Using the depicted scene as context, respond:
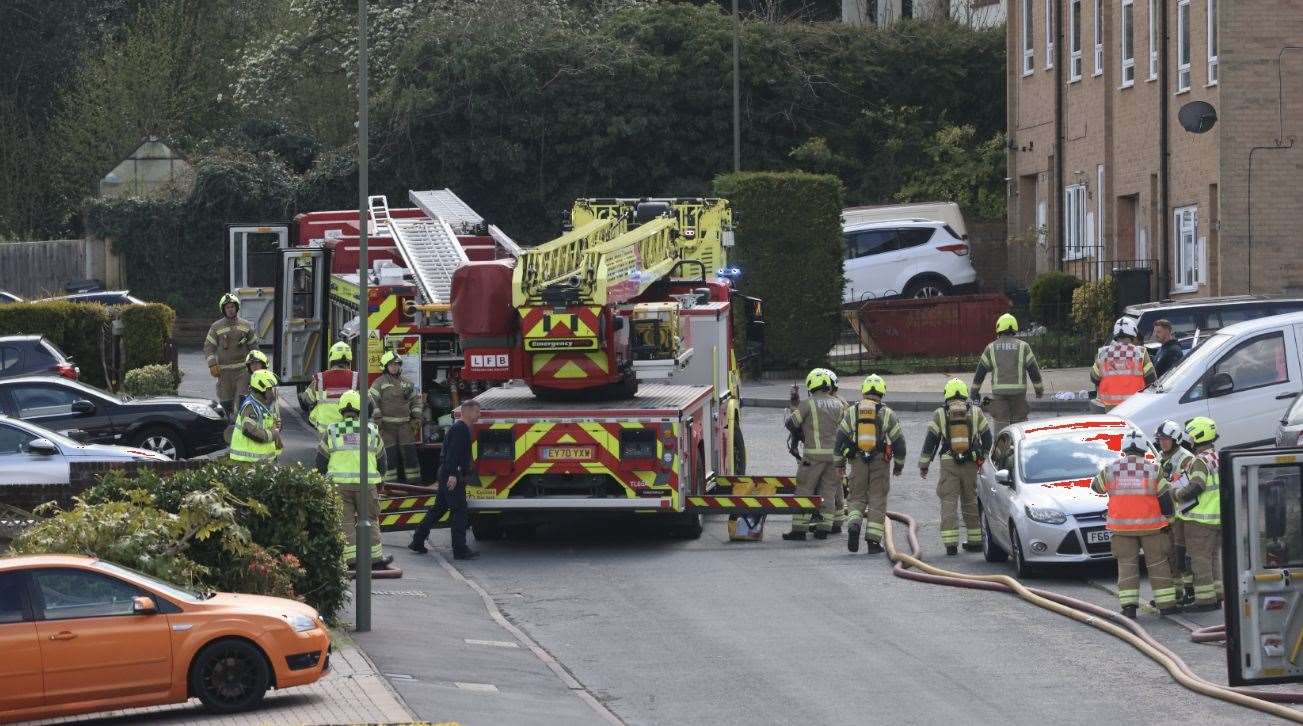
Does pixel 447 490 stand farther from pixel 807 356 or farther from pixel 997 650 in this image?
pixel 807 356

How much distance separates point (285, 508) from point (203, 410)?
10.1m

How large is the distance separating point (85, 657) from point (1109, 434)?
9900mm

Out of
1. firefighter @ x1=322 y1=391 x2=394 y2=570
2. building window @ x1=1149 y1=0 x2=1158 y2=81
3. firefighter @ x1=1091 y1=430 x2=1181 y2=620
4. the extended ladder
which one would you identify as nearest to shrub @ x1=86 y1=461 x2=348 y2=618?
firefighter @ x1=322 y1=391 x2=394 y2=570

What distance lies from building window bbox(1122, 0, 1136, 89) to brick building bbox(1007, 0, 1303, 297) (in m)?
0.03

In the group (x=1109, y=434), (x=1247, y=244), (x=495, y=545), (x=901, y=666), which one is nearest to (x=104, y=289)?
(x=1247, y=244)

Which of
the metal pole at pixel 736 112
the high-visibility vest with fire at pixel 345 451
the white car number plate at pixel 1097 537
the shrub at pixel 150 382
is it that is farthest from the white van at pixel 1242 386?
the metal pole at pixel 736 112

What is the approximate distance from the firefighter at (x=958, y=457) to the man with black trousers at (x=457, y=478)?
171 inches

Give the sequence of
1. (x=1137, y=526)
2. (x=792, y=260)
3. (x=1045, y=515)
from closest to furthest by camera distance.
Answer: (x=1137, y=526) → (x=1045, y=515) → (x=792, y=260)

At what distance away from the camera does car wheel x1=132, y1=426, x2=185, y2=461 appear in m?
24.1

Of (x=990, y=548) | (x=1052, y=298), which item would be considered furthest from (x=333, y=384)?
(x=1052, y=298)

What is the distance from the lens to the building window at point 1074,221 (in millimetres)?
41656

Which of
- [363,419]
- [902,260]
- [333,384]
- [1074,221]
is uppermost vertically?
[1074,221]

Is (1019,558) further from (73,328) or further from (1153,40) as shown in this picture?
(1153,40)

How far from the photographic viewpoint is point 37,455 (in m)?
20.0
